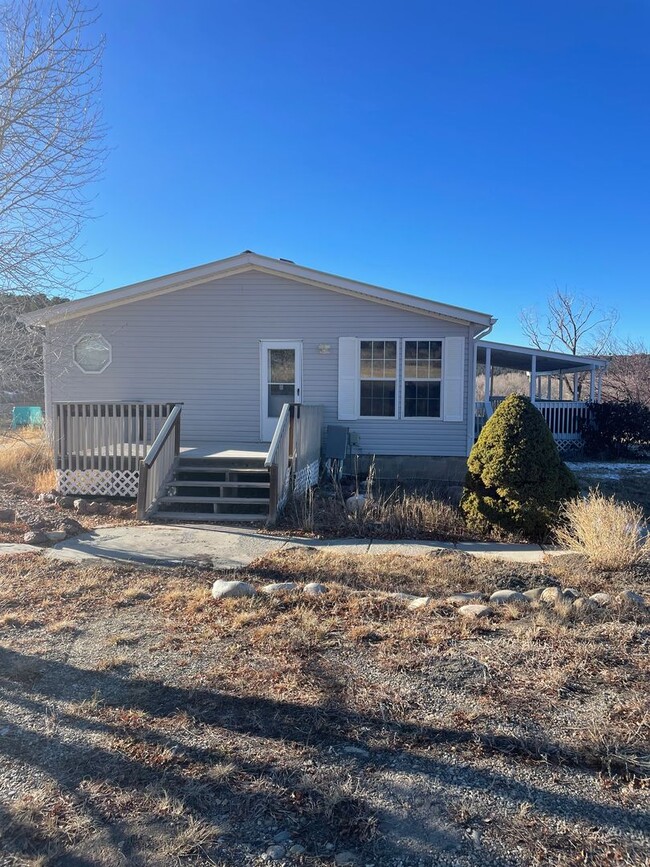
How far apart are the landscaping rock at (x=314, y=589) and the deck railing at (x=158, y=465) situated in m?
3.62

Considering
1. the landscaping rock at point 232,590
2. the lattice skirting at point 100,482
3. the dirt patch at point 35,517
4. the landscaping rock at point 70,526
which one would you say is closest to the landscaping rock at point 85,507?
the dirt patch at point 35,517

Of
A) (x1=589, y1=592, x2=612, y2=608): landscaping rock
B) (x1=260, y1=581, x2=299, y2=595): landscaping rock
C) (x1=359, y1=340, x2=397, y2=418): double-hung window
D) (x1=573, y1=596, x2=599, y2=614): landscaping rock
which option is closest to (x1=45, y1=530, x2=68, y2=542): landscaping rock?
(x1=260, y1=581, x2=299, y2=595): landscaping rock

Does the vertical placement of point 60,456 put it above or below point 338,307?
below

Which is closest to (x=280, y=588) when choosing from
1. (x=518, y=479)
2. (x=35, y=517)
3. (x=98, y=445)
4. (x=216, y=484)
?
(x=518, y=479)

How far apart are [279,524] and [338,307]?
491cm

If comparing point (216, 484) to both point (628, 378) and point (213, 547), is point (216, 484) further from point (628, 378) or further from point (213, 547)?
point (628, 378)

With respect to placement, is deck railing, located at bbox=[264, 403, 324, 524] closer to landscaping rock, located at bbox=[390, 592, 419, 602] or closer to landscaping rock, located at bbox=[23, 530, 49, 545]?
landscaping rock, located at bbox=[23, 530, 49, 545]

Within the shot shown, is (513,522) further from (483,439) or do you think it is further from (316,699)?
(316,699)

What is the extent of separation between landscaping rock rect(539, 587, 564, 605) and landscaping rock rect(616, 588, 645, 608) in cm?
42

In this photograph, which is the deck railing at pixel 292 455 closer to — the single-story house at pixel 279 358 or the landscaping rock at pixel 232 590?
the single-story house at pixel 279 358

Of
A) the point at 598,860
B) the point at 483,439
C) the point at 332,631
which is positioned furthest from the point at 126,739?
the point at 483,439

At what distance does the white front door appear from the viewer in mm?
11195

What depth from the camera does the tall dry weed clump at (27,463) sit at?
10.1 metres

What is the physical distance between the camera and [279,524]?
7625mm
